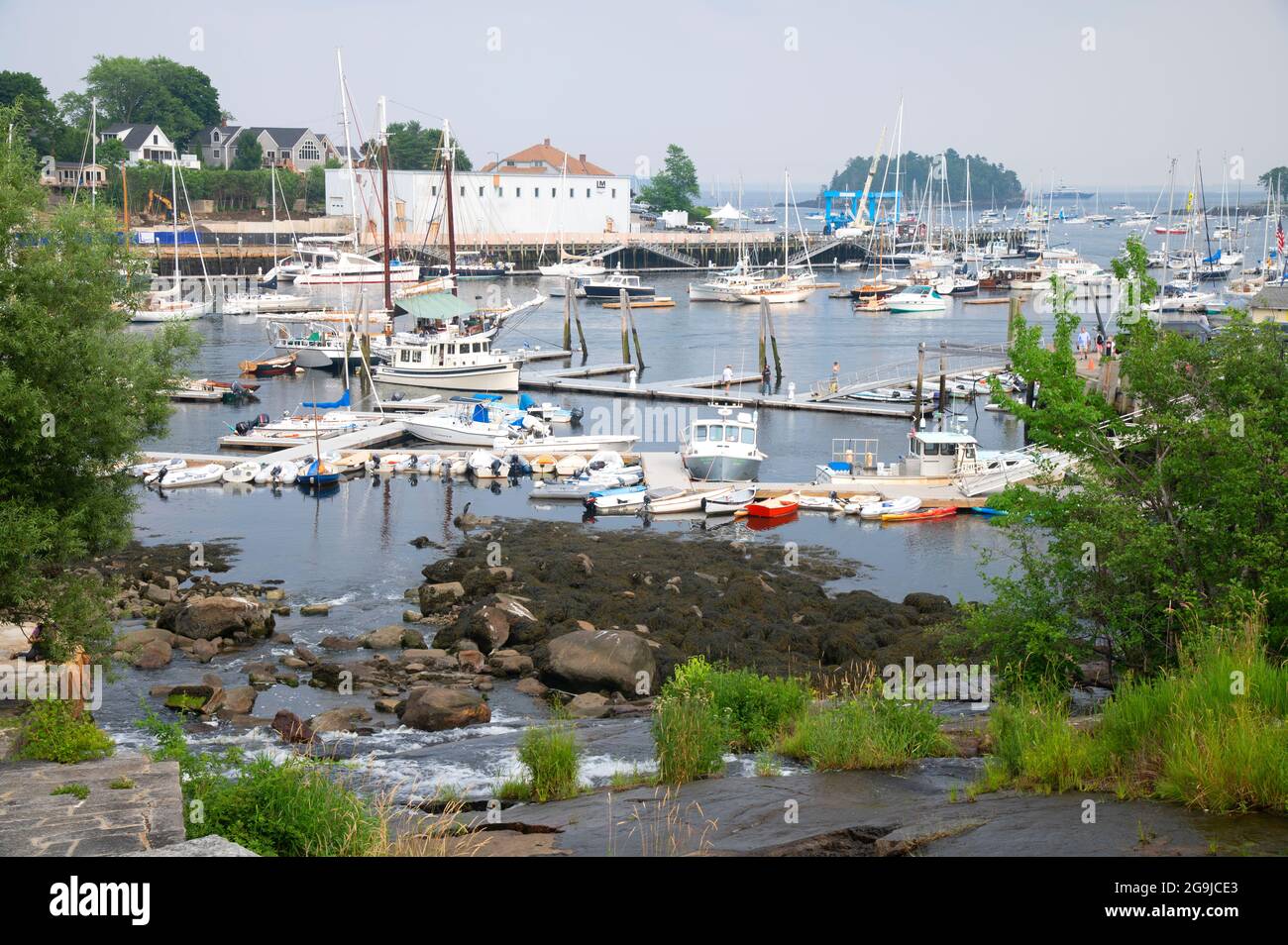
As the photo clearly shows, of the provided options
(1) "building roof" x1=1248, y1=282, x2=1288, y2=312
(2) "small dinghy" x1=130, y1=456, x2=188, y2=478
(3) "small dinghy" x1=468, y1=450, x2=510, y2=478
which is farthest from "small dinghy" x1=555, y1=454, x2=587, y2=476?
(1) "building roof" x1=1248, y1=282, x2=1288, y2=312

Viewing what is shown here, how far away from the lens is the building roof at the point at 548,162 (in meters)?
138

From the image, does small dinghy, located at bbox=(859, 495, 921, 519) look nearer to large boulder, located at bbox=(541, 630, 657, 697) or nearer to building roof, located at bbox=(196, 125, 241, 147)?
large boulder, located at bbox=(541, 630, 657, 697)

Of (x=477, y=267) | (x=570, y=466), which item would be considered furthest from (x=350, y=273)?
(x=570, y=466)

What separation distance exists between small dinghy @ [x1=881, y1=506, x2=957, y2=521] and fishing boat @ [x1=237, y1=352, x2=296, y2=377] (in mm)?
38106

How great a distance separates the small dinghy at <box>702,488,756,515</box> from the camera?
36.2 metres

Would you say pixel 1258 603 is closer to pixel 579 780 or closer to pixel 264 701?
pixel 579 780

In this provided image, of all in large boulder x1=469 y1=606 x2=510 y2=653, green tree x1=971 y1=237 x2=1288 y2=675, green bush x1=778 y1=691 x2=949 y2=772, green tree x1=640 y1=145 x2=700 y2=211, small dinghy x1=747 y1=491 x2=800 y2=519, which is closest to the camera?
green bush x1=778 y1=691 x2=949 y2=772

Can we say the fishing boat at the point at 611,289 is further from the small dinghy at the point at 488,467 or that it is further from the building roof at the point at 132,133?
the small dinghy at the point at 488,467

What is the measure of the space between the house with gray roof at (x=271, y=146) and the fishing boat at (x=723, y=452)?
118m

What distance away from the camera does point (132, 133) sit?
431 ft

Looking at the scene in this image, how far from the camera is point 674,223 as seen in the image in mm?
162750

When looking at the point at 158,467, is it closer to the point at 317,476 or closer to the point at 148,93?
the point at 317,476

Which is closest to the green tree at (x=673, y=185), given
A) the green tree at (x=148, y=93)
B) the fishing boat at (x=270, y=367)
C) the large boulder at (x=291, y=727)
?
the green tree at (x=148, y=93)

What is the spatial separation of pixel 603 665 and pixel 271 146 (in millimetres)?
141090
